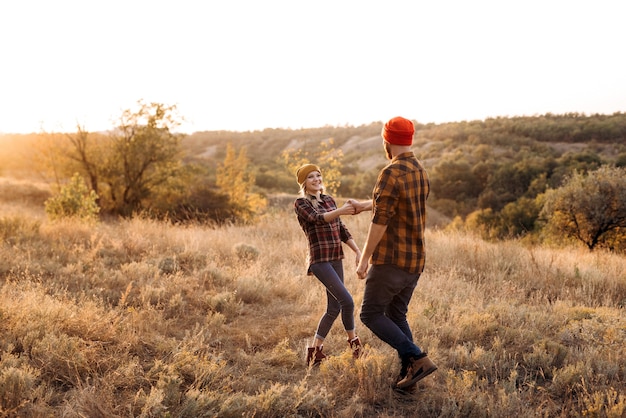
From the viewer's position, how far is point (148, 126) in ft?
69.9

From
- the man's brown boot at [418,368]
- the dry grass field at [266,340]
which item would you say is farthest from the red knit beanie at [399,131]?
the dry grass field at [266,340]

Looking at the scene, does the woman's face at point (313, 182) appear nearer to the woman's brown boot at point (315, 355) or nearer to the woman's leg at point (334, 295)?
the woman's leg at point (334, 295)

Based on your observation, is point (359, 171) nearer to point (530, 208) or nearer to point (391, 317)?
point (530, 208)

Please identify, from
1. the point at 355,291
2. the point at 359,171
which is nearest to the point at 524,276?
the point at 355,291

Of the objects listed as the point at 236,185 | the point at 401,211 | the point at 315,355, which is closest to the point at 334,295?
the point at 315,355

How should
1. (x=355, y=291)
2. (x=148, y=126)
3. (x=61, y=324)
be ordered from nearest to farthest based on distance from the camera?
(x=61, y=324) < (x=355, y=291) < (x=148, y=126)

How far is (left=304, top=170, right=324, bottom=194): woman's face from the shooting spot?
14.1ft

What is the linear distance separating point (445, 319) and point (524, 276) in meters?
3.08

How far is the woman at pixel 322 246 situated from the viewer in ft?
13.8

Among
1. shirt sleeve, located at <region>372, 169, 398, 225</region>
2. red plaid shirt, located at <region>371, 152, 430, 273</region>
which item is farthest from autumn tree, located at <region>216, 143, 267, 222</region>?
A: shirt sleeve, located at <region>372, 169, 398, 225</region>

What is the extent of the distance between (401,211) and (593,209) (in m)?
16.9

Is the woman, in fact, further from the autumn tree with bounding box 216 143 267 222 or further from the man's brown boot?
the autumn tree with bounding box 216 143 267 222

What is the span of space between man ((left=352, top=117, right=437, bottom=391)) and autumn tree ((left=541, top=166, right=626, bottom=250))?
16480 millimetres

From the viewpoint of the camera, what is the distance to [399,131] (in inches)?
138
